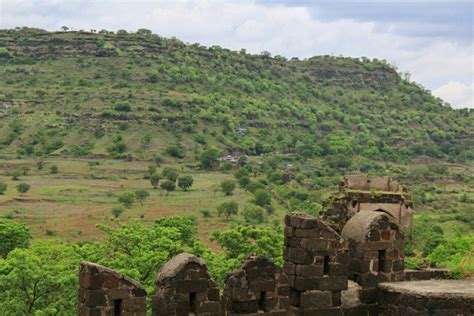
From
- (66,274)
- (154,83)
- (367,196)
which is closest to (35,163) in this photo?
(154,83)

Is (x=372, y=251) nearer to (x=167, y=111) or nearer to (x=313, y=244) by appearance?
(x=313, y=244)

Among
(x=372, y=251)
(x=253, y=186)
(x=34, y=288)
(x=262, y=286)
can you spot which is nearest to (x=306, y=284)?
(x=262, y=286)

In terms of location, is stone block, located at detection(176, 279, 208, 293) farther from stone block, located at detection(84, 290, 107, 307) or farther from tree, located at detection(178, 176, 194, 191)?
tree, located at detection(178, 176, 194, 191)

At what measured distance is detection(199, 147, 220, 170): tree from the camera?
402 feet

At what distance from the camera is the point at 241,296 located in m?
10.6

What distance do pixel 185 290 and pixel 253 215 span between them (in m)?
73.5

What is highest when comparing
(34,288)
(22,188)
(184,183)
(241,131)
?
(241,131)

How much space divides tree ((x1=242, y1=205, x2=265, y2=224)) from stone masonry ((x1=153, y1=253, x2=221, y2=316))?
70737 mm

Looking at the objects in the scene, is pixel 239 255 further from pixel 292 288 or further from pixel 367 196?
pixel 292 288

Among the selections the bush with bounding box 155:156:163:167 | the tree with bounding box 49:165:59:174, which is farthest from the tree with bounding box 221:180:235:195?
the tree with bounding box 49:165:59:174

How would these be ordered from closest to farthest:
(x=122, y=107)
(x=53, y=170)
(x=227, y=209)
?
1. (x=227, y=209)
2. (x=53, y=170)
3. (x=122, y=107)

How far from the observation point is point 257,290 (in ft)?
35.3

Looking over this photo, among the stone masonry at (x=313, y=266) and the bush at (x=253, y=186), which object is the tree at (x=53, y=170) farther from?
the stone masonry at (x=313, y=266)

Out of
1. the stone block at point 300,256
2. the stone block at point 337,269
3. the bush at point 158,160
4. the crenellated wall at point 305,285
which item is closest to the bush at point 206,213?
the bush at point 158,160
